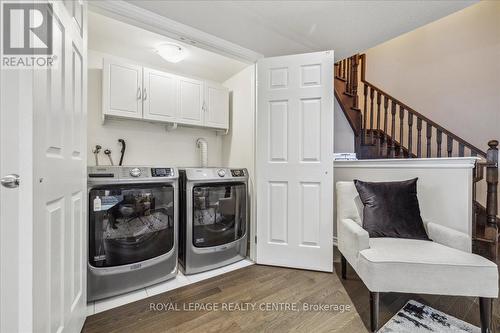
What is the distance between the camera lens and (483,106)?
2.92 metres

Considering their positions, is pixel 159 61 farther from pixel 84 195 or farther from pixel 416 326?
pixel 416 326

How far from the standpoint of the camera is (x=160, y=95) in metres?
2.36

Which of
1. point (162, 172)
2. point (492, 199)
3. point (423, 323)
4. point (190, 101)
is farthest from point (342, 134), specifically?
point (162, 172)

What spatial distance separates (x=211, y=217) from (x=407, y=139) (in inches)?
123

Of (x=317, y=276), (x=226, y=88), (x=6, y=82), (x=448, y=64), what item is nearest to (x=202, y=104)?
(x=226, y=88)

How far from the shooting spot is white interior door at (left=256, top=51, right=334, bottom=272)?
210 centimetres

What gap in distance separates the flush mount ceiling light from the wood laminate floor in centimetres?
210

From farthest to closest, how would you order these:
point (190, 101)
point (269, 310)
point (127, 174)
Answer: point (190, 101) < point (127, 174) < point (269, 310)

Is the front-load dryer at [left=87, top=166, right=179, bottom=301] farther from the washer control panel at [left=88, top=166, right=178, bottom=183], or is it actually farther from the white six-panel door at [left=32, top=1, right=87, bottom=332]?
the white six-panel door at [left=32, top=1, right=87, bottom=332]

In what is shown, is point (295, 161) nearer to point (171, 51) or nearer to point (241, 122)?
point (241, 122)

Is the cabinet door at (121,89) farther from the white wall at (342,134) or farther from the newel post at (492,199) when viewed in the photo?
the newel post at (492,199)

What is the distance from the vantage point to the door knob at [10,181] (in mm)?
724

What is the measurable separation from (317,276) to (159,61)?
107 inches

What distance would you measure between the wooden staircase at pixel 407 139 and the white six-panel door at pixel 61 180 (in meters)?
2.97
